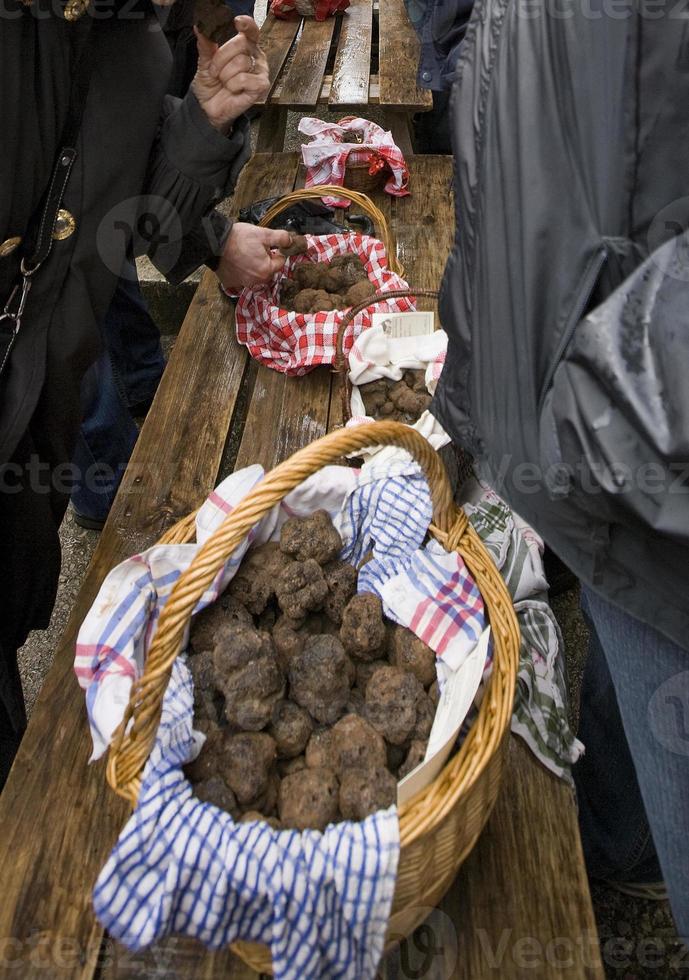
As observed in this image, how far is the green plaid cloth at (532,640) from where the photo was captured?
133 cm

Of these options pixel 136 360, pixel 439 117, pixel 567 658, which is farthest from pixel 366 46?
pixel 567 658

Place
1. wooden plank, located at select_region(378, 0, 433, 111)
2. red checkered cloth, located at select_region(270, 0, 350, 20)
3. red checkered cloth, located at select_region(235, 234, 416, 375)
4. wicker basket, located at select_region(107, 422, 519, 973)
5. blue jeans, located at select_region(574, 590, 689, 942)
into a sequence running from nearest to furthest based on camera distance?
wicker basket, located at select_region(107, 422, 519, 973)
blue jeans, located at select_region(574, 590, 689, 942)
red checkered cloth, located at select_region(235, 234, 416, 375)
wooden plank, located at select_region(378, 0, 433, 111)
red checkered cloth, located at select_region(270, 0, 350, 20)

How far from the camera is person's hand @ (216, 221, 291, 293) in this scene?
6.88ft

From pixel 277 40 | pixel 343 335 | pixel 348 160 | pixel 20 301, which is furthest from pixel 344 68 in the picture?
pixel 20 301

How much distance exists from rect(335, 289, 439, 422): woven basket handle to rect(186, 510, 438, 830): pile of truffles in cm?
55

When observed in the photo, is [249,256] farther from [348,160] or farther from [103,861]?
[103,861]

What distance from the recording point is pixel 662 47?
0.82 metres

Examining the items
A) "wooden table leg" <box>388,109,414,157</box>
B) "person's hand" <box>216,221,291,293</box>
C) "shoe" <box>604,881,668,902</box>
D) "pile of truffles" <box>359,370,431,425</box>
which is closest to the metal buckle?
"person's hand" <box>216,221,291,293</box>

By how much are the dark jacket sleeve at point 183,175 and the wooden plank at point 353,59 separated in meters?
1.93

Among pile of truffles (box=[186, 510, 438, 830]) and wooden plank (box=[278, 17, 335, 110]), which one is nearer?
pile of truffles (box=[186, 510, 438, 830])

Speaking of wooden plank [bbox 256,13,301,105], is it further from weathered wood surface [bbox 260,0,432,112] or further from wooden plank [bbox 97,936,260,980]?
wooden plank [bbox 97,936,260,980]

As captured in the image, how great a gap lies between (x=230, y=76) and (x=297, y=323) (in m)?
0.66

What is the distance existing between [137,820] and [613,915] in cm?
143

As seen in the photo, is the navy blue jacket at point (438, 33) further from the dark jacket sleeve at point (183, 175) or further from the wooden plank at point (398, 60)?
the dark jacket sleeve at point (183, 175)
